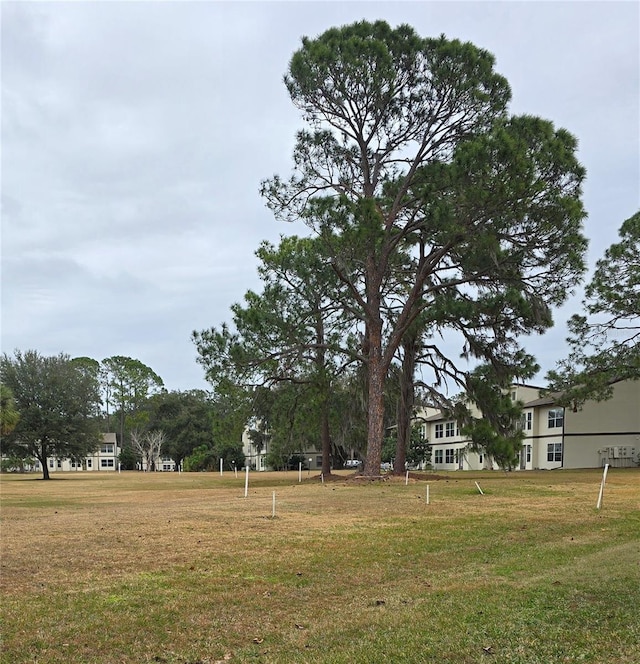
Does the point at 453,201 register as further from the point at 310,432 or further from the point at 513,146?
the point at 310,432

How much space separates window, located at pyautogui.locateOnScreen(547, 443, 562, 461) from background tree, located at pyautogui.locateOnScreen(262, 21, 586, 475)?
21.0 meters

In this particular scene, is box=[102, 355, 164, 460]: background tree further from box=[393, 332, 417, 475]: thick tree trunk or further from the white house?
box=[393, 332, 417, 475]: thick tree trunk

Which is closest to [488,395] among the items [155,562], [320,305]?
[320,305]

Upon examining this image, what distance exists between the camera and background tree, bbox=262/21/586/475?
21.3 m

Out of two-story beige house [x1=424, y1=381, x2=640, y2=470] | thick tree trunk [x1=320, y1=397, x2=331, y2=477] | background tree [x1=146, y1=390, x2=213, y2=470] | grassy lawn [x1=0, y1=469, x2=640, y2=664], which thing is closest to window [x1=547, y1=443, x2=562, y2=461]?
two-story beige house [x1=424, y1=381, x2=640, y2=470]

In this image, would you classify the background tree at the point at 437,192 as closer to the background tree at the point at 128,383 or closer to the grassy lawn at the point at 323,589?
the grassy lawn at the point at 323,589

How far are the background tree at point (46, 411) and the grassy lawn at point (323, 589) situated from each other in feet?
130

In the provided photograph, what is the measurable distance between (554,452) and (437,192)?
28581mm

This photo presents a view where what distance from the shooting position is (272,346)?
26.8 meters

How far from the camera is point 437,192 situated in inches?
918

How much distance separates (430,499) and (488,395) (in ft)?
29.2

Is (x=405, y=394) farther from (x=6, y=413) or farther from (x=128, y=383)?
(x=128, y=383)

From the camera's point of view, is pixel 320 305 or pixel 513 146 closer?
pixel 513 146

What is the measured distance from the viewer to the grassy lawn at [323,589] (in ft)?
17.6
